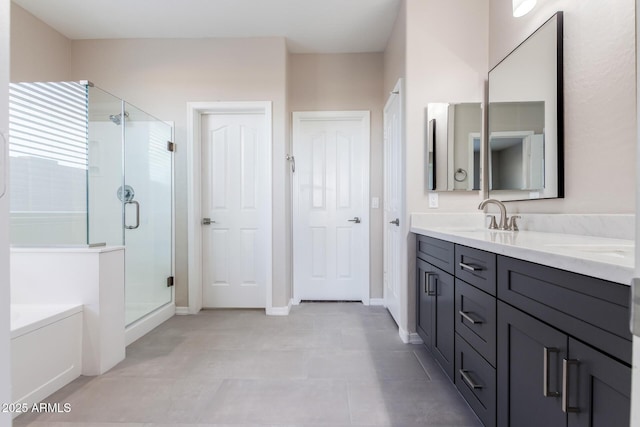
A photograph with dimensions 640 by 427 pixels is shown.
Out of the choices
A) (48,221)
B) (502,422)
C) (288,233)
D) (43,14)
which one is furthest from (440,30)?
(43,14)

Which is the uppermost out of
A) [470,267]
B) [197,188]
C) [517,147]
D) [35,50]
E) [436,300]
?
[35,50]

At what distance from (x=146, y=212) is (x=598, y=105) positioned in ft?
10.4

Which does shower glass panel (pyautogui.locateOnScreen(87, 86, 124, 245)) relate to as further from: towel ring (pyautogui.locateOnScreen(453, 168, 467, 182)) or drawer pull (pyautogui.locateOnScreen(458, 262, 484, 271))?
towel ring (pyautogui.locateOnScreen(453, 168, 467, 182))

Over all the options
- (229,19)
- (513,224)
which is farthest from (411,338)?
(229,19)

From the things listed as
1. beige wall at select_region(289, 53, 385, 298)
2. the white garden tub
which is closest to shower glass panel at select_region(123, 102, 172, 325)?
the white garden tub

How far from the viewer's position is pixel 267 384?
5.80ft

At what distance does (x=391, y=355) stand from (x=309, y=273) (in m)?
1.47

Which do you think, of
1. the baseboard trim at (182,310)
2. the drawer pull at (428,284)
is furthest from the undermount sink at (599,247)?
the baseboard trim at (182,310)

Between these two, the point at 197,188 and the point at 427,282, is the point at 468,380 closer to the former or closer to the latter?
the point at 427,282

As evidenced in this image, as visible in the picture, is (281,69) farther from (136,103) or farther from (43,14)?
(43,14)

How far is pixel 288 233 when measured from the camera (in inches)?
126

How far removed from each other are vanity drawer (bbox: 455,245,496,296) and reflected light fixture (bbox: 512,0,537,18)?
1.43 m

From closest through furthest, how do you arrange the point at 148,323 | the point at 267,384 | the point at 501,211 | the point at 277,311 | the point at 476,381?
the point at 476,381
the point at 267,384
the point at 501,211
the point at 148,323
the point at 277,311

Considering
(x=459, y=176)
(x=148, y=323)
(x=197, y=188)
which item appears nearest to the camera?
(x=459, y=176)
